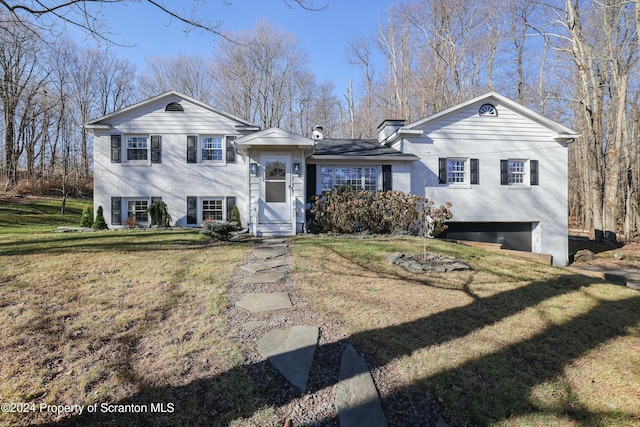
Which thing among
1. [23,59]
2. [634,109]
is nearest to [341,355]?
[634,109]

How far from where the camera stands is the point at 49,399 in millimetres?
2256

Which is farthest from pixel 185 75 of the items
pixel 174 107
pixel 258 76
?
pixel 174 107

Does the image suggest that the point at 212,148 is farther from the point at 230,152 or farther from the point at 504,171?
the point at 504,171

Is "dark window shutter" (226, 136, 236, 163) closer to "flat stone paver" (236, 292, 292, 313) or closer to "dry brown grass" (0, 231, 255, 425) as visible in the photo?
"dry brown grass" (0, 231, 255, 425)

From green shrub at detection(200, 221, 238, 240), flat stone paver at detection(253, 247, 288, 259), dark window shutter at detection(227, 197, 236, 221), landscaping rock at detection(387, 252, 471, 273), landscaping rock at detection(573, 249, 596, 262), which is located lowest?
landscaping rock at detection(573, 249, 596, 262)

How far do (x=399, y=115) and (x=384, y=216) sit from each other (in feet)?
47.7

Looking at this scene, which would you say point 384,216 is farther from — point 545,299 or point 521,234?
point 521,234

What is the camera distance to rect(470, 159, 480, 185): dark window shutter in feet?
39.9

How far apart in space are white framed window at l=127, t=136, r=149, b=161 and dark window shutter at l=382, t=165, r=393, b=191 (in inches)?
367

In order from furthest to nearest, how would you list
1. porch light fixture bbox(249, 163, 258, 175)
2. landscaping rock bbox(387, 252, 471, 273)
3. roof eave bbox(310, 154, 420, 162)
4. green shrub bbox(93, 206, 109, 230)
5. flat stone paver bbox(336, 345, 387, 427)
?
green shrub bbox(93, 206, 109, 230), roof eave bbox(310, 154, 420, 162), porch light fixture bbox(249, 163, 258, 175), landscaping rock bbox(387, 252, 471, 273), flat stone paver bbox(336, 345, 387, 427)

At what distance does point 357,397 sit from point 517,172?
1302 cm

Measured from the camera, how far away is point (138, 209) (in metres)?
12.4

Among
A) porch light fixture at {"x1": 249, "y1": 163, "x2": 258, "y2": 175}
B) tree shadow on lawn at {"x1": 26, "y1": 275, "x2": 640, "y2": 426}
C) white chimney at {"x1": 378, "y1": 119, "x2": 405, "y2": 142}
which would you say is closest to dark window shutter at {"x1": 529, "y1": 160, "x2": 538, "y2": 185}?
white chimney at {"x1": 378, "y1": 119, "x2": 405, "y2": 142}

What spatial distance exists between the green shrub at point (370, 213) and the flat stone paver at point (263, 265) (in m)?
3.81
